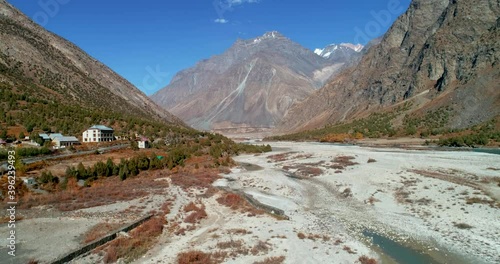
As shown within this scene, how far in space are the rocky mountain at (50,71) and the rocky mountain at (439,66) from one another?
10565 cm

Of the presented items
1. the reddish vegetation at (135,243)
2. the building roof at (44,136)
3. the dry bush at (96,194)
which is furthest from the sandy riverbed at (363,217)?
the building roof at (44,136)

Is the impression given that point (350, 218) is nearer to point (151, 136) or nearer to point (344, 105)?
point (151, 136)

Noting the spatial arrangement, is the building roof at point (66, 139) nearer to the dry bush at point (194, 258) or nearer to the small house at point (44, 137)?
the small house at point (44, 137)

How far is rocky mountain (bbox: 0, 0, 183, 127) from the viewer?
90.4m

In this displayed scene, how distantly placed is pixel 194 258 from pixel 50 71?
107m

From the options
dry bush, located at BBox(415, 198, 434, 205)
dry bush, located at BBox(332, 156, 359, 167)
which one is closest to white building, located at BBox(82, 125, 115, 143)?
dry bush, located at BBox(332, 156, 359, 167)

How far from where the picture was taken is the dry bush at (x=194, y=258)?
58.8ft

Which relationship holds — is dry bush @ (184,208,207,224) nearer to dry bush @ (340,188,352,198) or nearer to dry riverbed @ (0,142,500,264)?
dry riverbed @ (0,142,500,264)


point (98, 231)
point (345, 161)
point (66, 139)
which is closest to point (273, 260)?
point (98, 231)

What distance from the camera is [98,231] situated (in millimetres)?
22312

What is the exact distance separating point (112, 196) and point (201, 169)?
23.0 metres

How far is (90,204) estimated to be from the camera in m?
30.5

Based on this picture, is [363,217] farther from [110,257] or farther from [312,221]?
[110,257]

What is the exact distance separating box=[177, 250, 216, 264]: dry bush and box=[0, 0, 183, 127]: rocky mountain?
7821 cm
